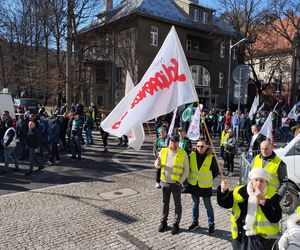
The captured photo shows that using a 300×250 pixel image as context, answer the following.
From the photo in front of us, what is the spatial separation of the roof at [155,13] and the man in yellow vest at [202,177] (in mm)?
26267

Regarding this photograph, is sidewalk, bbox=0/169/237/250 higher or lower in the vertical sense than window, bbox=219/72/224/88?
lower

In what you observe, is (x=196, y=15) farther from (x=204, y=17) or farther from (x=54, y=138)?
(x=54, y=138)

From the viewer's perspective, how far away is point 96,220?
6.59m

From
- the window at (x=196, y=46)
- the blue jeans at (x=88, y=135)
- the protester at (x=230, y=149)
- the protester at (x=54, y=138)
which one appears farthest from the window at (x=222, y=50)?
the protester at (x=54, y=138)

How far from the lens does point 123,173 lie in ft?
35.1

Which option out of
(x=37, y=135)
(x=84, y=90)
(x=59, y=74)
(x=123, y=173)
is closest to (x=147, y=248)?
(x=123, y=173)

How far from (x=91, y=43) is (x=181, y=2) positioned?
1398 centimetres

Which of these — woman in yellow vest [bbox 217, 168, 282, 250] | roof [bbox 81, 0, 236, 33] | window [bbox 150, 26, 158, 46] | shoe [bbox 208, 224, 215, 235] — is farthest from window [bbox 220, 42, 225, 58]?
woman in yellow vest [bbox 217, 168, 282, 250]

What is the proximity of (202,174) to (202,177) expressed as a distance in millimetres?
54

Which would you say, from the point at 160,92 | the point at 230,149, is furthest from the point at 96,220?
the point at 230,149

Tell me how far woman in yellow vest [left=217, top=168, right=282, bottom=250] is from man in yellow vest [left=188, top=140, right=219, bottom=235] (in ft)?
7.16

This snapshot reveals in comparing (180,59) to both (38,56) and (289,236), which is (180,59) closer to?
(289,236)

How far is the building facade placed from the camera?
1221 inches

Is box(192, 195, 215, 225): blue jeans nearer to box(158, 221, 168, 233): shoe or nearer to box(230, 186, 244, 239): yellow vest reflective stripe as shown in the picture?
box(158, 221, 168, 233): shoe
